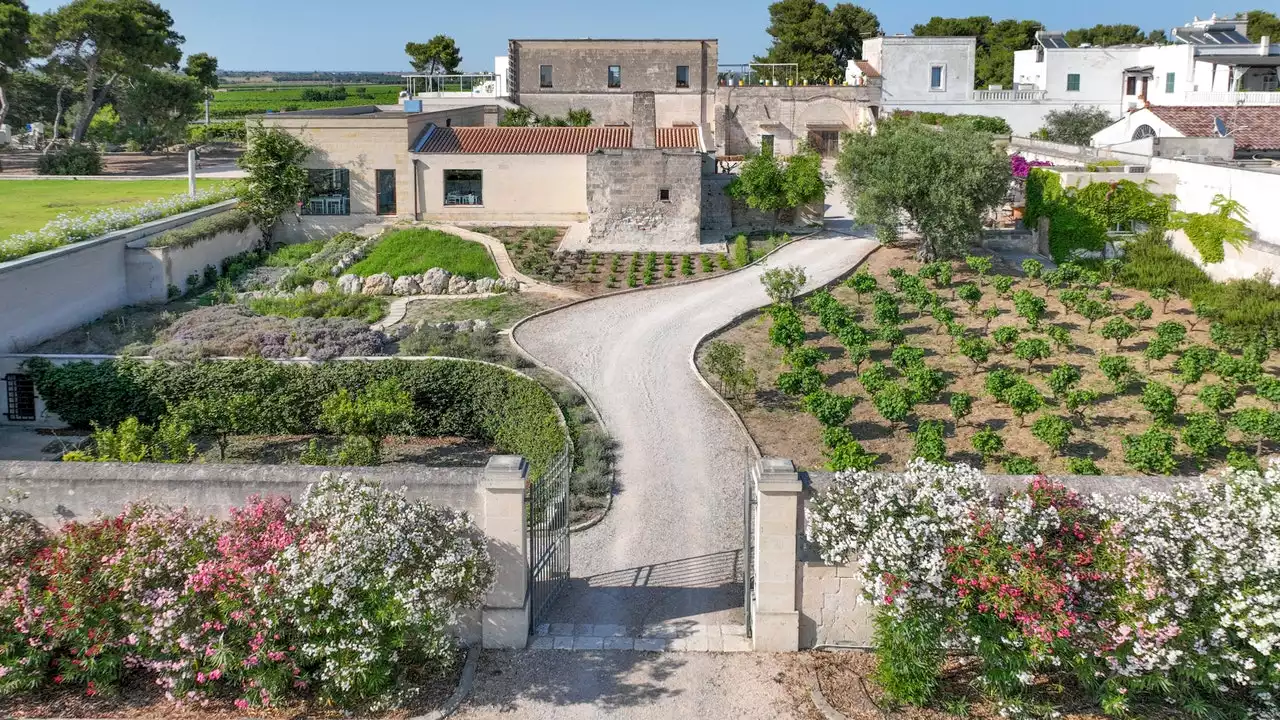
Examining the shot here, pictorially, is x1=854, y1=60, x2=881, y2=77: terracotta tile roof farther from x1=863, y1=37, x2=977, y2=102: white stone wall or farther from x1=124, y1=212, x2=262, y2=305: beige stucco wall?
x1=124, y1=212, x2=262, y2=305: beige stucco wall

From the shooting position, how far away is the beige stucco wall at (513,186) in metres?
38.4

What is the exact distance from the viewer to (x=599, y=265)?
33562 millimetres

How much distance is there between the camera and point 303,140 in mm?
38344

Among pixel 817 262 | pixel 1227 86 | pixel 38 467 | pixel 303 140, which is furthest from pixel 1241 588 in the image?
pixel 1227 86

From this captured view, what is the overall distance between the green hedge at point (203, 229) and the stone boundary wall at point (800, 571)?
2338 centimetres

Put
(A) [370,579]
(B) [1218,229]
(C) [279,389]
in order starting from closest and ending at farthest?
(A) [370,579], (C) [279,389], (B) [1218,229]

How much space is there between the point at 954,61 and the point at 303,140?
35.7 m

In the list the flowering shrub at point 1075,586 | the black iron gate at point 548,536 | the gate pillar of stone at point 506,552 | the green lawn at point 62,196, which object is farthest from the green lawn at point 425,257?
the flowering shrub at point 1075,586

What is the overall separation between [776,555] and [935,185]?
22068 mm

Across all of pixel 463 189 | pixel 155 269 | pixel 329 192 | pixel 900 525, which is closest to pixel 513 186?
pixel 463 189

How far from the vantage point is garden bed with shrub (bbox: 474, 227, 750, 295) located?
31.4 meters

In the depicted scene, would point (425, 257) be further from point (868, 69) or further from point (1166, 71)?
point (1166, 71)

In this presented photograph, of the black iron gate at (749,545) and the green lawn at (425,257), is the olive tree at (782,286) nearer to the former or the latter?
the green lawn at (425,257)

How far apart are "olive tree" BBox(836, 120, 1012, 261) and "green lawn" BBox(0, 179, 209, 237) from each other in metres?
24.5
